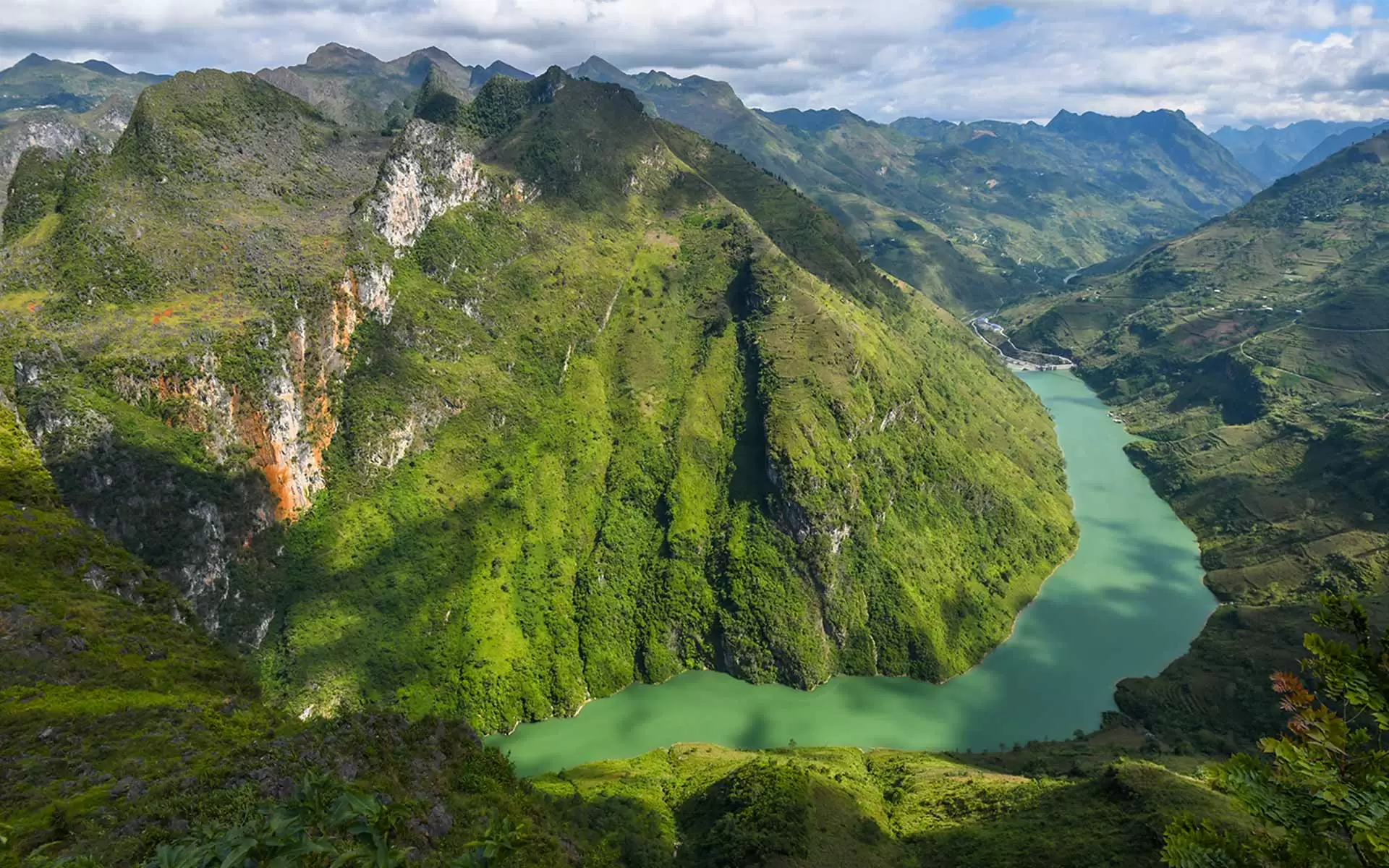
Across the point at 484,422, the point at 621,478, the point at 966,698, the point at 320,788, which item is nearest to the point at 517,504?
the point at 484,422

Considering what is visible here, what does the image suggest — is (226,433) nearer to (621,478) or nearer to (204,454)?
(204,454)

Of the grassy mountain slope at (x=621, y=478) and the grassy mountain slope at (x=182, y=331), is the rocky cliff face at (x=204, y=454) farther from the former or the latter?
the grassy mountain slope at (x=621, y=478)

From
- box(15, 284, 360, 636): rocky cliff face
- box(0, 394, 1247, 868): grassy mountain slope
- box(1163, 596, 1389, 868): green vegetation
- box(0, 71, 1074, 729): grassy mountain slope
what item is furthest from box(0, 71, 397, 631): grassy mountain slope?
box(1163, 596, 1389, 868): green vegetation

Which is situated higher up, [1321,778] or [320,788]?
[1321,778]

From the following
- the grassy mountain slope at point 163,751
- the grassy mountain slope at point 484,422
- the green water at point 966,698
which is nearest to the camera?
the grassy mountain slope at point 163,751

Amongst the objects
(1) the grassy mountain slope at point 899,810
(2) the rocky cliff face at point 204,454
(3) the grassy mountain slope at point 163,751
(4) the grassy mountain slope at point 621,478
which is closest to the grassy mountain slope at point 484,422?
(2) the rocky cliff face at point 204,454

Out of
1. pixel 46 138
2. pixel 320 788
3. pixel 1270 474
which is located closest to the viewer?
pixel 320 788

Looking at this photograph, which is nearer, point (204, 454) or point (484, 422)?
point (204, 454)
